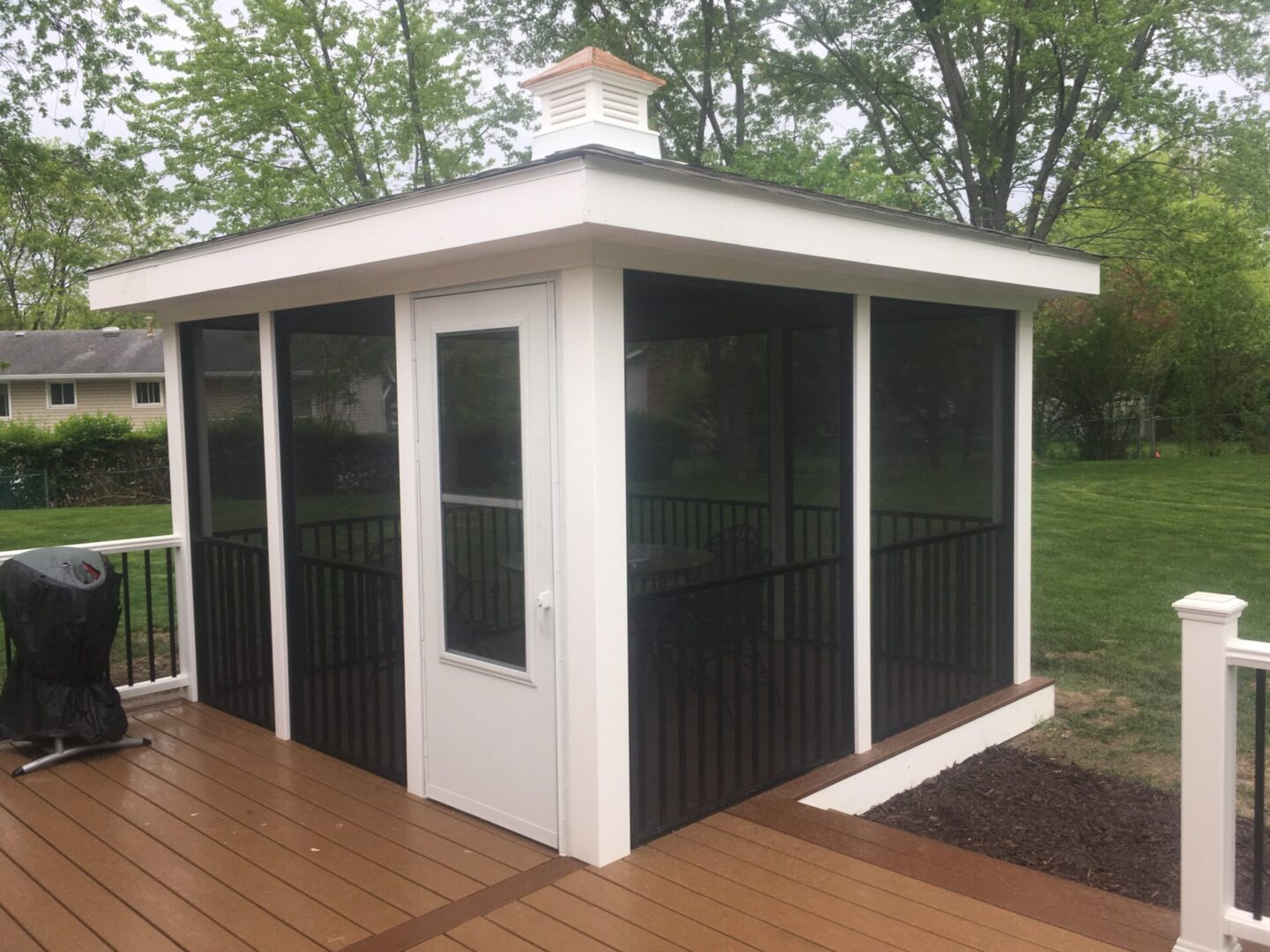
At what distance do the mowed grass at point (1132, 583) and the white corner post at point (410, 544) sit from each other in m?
3.00

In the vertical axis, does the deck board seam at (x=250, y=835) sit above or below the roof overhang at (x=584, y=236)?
below

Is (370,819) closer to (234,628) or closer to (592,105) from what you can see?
(234,628)

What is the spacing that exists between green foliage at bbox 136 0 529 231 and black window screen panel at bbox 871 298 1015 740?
1323 centimetres

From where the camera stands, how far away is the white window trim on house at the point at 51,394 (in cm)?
2541

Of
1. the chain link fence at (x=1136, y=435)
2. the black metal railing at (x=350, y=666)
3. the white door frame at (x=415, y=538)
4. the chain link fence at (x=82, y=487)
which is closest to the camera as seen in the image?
the white door frame at (x=415, y=538)

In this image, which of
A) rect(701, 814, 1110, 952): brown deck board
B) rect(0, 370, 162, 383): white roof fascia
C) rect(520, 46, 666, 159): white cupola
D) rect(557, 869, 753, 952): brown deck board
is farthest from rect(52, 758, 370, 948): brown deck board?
rect(0, 370, 162, 383): white roof fascia

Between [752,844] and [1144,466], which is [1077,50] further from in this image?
[752,844]

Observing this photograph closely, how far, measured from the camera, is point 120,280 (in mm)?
4578

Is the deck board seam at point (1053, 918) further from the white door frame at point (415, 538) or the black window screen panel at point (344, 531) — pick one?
the black window screen panel at point (344, 531)

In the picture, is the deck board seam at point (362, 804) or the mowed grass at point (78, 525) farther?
the mowed grass at point (78, 525)

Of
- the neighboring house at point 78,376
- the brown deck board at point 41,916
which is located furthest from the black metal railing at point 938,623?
the neighboring house at point 78,376

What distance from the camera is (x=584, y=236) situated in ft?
9.46

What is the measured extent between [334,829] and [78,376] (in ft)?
82.4

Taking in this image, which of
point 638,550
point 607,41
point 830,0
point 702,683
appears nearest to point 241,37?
point 607,41
